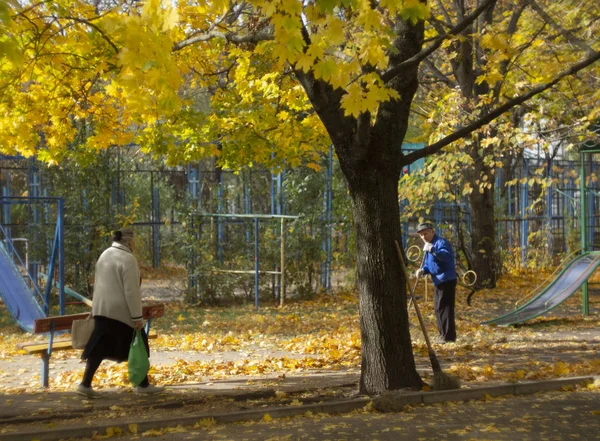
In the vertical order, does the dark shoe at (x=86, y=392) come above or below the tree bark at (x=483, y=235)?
below

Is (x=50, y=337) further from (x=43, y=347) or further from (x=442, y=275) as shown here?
(x=442, y=275)

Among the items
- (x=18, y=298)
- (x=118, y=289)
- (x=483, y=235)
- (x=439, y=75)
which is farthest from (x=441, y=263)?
(x=483, y=235)

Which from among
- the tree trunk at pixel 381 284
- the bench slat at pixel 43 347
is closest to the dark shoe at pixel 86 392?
the bench slat at pixel 43 347

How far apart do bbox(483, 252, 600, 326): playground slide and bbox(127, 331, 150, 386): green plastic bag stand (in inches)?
276

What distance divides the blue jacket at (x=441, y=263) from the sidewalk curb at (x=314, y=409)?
3.13 meters

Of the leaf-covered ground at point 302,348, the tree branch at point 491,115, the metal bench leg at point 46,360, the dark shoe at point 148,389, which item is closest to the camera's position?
the tree branch at point 491,115

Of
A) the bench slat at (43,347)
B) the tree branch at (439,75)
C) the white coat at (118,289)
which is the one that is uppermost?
the tree branch at (439,75)

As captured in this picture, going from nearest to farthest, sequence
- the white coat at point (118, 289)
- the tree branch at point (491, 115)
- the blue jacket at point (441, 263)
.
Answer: the tree branch at point (491, 115) → the white coat at point (118, 289) → the blue jacket at point (441, 263)

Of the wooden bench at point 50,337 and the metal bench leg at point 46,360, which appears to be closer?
the wooden bench at point 50,337

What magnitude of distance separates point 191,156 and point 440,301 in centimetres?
487

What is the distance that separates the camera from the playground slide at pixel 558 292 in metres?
13.7

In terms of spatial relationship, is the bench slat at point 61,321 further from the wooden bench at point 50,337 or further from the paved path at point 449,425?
the paved path at point 449,425

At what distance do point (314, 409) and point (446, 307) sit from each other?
4.45 m

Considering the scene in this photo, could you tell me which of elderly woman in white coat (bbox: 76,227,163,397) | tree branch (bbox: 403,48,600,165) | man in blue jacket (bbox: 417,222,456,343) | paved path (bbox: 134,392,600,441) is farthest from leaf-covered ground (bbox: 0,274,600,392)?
tree branch (bbox: 403,48,600,165)
